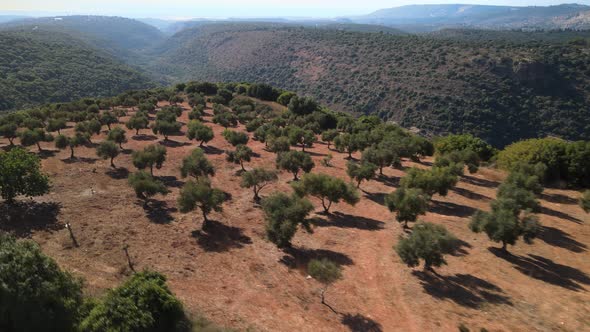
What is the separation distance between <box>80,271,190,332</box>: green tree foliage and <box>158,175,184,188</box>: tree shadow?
2885 centimetres

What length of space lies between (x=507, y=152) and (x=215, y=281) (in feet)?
186

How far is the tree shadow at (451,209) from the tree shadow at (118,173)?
42.0 metres

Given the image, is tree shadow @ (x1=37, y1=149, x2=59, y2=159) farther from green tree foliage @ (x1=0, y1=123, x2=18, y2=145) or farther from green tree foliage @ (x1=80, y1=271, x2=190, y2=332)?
green tree foliage @ (x1=80, y1=271, x2=190, y2=332)

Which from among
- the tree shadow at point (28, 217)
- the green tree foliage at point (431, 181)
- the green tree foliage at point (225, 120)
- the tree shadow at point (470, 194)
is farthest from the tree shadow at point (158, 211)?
the green tree foliage at point (225, 120)

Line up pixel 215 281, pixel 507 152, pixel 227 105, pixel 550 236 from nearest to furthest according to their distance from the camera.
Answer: pixel 215 281
pixel 550 236
pixel 507 152
pixel 227 105

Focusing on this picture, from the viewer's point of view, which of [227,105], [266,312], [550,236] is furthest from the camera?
[227,105]

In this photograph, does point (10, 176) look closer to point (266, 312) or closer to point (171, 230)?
point (171, 230)

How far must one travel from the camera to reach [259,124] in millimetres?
83375

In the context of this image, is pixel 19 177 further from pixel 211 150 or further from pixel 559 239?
pixel 559 239

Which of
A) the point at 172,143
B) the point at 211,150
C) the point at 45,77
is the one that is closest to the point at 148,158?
the point at 211,150

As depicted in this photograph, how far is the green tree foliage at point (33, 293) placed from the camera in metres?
16.7

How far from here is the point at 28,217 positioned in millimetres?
34844

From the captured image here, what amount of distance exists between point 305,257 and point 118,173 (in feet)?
105

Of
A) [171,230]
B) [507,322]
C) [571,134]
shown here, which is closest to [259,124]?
[171,230]
